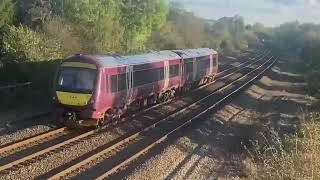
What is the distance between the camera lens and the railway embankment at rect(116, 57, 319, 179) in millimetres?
14781

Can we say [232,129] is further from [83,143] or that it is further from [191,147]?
[83,143]

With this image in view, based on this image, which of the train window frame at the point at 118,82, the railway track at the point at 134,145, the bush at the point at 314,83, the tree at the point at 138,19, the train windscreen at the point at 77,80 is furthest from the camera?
the tree at the point at 138,19

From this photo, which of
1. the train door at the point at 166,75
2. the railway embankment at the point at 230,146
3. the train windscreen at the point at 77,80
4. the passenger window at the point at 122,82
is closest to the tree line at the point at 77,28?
the train door at the point at 166,75

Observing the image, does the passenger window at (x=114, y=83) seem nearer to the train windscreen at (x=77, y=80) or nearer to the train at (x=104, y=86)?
the train at (x=104, y=86)

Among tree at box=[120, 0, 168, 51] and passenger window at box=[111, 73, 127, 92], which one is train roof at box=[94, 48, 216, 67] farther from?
tree at box=[120, 0, 168, 51]

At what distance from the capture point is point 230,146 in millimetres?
19656

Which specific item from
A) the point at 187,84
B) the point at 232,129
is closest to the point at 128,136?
the point at 232,129

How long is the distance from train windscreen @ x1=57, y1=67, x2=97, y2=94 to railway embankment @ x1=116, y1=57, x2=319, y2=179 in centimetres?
335

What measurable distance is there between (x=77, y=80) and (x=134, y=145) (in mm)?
3240

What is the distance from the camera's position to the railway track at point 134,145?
14055 millimetres

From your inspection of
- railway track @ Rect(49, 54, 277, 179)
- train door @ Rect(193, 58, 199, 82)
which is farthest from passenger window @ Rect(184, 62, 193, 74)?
railway track @ Rect(49, 54, 277, 179)

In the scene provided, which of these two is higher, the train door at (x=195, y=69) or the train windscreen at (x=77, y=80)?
the train windscreen at (x=77, y=80)

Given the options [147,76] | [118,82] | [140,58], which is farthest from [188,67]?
[118,82]

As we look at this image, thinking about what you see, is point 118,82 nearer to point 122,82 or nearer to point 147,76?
point 122,82
